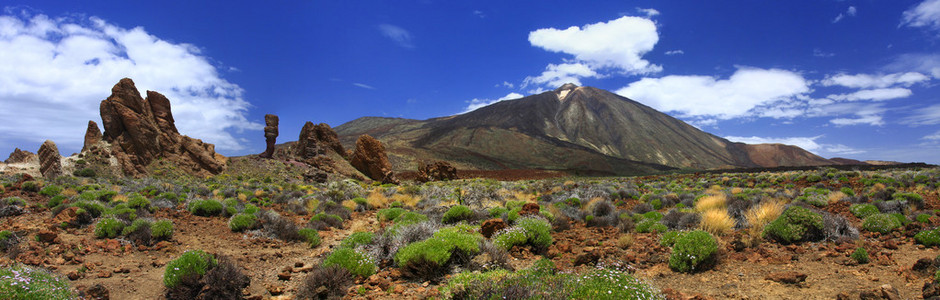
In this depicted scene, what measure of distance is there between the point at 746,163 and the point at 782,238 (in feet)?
538

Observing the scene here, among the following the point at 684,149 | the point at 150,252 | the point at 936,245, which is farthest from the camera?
the point at 684,149

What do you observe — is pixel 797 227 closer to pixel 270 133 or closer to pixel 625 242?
pixel 625 242

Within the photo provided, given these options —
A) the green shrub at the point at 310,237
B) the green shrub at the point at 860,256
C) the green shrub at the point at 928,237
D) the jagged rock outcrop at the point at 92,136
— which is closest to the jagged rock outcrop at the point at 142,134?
the jagged rock outcrop at the point at 92,136

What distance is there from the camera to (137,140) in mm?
25062

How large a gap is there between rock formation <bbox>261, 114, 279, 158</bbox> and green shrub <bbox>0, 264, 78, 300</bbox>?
33310mm

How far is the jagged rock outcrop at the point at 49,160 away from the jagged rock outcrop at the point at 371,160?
18.3 metres

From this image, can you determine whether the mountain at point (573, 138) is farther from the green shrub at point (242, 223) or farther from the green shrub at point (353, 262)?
the green shrub at point (353, 262)

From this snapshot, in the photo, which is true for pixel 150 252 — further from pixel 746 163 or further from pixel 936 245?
pixel 746 163

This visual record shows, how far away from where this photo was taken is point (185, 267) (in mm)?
5371

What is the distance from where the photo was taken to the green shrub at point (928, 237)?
582 cm

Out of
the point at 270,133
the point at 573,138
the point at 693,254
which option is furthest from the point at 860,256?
the point at 573,138

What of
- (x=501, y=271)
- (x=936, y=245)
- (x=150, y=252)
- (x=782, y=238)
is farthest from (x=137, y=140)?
(x=936, y=245)

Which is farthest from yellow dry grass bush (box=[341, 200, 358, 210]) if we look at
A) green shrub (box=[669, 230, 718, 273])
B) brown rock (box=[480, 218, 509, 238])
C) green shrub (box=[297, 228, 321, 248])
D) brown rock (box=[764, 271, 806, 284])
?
brown rock (box=[764, 271, 806, 284])

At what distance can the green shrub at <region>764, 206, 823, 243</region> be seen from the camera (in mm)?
6613
